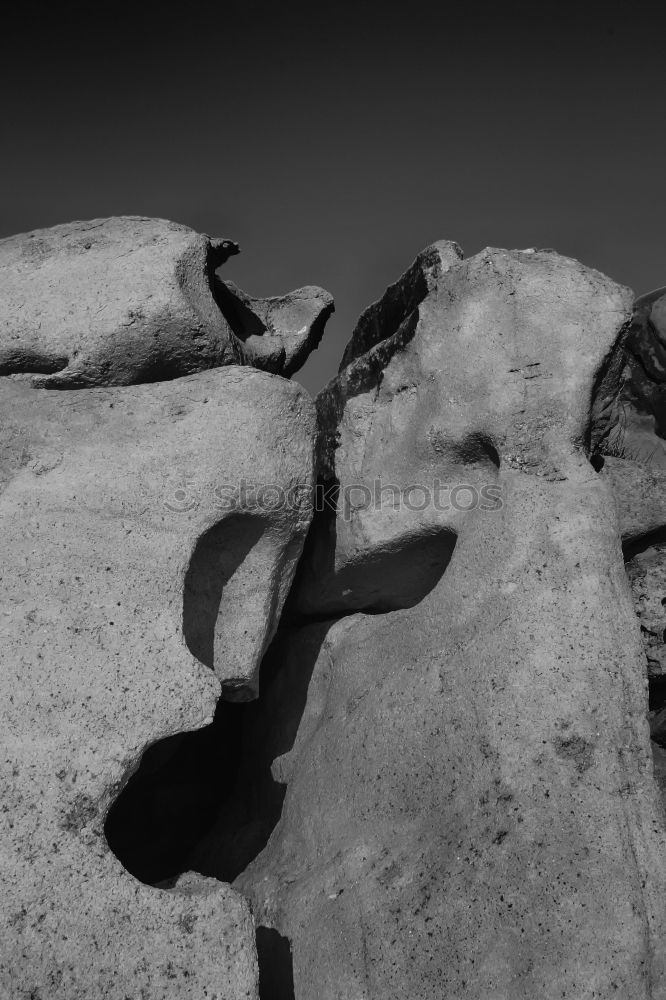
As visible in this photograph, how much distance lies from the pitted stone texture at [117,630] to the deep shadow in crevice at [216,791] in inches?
18.4

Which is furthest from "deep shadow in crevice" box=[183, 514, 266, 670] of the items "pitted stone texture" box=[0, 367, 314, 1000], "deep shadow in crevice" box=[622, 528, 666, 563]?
"deep shadow in crevice" box=[622, 528, 666, 563]

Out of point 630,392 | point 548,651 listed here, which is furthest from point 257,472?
point 630,392

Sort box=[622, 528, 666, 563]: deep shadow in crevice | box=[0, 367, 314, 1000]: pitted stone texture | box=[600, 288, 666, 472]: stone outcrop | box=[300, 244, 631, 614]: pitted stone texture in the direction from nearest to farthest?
box=[0, 367, 314, 1000]: pitted stone texture < box=[300, 244, 631, 614]: pitted stone texture < box=[622, 528, 666, 563]: deep shadow in crevice < box=[600, 288, 666, 472]: stone outcrop

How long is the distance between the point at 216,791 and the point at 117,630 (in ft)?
3.70

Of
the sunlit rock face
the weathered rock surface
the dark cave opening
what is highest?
the weathered rock surface

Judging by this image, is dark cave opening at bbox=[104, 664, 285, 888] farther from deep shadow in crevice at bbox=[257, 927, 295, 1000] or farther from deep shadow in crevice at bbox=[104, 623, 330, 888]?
deep shadow in crevice at bbox=[257, 927, 295, 1000]

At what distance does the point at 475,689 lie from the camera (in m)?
1.83

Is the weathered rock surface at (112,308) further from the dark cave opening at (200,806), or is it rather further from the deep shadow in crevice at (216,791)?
the dark cave opening at (200,806)

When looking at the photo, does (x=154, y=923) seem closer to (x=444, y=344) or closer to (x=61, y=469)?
(x=61, y=469)

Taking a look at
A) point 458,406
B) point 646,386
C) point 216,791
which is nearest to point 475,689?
point 458,406

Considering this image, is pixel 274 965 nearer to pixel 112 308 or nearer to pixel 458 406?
pixel 458 406

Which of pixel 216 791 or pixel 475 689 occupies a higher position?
pixel 475 689

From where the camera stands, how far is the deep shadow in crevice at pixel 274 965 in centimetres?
183

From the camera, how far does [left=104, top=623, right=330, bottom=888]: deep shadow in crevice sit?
2334mm
